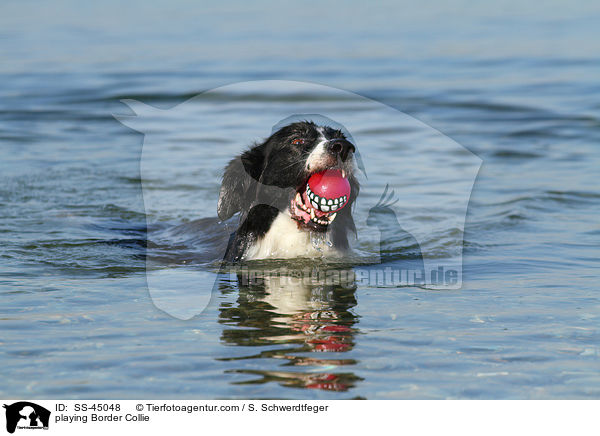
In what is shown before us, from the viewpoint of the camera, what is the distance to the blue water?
4.37m

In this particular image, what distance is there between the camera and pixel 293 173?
5.91 metres

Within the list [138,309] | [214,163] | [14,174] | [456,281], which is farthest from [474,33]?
[138,309]

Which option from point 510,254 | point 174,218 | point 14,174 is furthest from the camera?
point 14,174

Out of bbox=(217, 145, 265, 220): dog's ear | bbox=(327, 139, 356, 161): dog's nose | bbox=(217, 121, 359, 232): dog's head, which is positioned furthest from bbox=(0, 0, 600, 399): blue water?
bbox=(327, 139, 356, 161): dog's nose

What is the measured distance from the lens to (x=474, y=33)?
21.7 meters

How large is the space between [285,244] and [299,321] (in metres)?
1.11

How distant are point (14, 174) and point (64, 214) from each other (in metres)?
2.06

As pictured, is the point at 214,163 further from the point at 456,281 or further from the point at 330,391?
the point at 330,391
